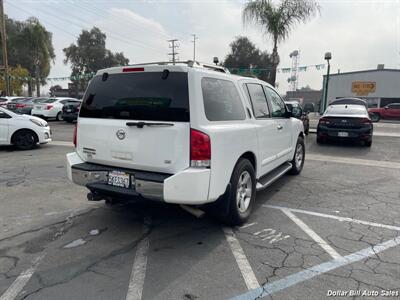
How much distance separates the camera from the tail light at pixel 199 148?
10.7ft

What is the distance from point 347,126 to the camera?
1071cm

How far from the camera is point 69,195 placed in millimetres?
5383

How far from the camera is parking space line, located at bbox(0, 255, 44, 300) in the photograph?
265 centimetres

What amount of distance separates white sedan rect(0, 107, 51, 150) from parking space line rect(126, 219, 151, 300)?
783 cm

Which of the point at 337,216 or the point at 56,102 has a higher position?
the point at 56,102

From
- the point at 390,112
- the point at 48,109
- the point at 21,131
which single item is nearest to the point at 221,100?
the point at 21,131

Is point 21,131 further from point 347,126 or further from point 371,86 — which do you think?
point 371,86

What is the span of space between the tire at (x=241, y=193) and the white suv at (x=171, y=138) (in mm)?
13

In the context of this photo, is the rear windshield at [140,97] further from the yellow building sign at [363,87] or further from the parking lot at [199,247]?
the yellow building sign at [363,87]

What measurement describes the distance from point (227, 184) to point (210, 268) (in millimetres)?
968

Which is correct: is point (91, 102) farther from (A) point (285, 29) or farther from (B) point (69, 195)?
(A) point (285, 29)

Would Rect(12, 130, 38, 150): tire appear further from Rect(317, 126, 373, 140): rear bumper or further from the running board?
Rect(317, 126, 373, 140): rear bumper

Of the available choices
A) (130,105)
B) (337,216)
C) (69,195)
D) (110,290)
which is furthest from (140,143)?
(337,216)

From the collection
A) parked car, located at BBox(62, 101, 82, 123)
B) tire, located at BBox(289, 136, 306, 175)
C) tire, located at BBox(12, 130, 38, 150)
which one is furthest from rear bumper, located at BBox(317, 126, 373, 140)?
parked car, located at BBox(62, 101, 82, 123)
